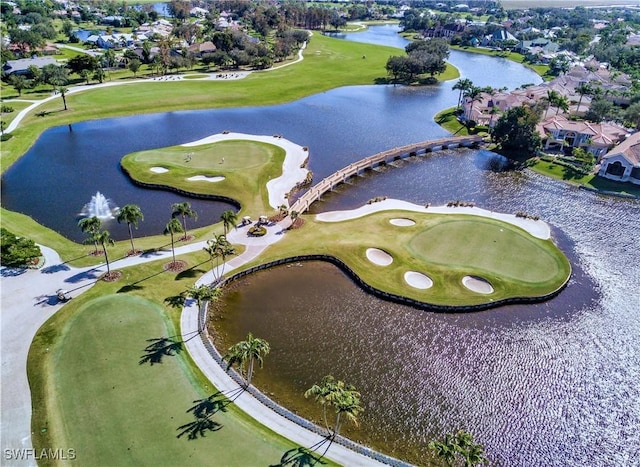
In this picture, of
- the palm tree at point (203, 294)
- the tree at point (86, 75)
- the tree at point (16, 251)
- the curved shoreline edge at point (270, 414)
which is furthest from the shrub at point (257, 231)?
the tree at point (86, 75)

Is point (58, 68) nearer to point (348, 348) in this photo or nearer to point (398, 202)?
point (398, 202)

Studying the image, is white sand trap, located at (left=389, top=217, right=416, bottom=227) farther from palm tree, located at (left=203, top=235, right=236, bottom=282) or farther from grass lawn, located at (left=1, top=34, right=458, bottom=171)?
grass lawn, located at (left=1, top=34, right=458, bottom=171)

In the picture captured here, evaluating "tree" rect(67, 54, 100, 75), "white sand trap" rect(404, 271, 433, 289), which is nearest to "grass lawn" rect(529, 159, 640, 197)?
"white sand trap" rect(404, 271, 433, 289)

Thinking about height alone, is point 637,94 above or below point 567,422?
above

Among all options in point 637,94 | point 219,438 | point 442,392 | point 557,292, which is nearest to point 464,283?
point 557,292

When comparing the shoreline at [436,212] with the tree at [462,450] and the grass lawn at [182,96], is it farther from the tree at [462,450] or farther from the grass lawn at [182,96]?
the grass lawn at [182,96]
